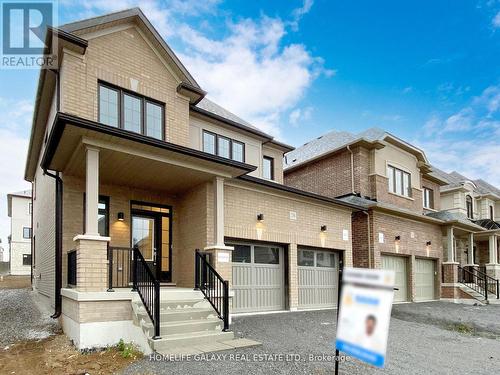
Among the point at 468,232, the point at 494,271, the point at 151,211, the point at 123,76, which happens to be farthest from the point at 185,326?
the point at 494,271

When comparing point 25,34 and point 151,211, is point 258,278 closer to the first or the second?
point 151,211

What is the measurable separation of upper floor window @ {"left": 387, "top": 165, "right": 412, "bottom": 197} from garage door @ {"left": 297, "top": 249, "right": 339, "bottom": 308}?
5.83 meters

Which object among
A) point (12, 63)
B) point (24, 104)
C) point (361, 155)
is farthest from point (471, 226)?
point (24, 104)

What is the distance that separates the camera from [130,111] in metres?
9.87

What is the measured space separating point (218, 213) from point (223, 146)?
172 inches

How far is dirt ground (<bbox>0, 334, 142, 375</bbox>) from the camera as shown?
5844 millimetres

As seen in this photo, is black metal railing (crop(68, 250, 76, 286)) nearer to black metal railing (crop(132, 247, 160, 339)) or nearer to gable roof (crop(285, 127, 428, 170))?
black metal railing (crop(132, 247, 160, 339))

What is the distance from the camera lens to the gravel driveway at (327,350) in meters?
5.73

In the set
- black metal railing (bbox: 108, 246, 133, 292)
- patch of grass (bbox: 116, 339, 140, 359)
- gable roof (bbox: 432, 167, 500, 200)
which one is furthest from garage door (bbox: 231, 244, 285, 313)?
gable roof (bbox: 432, 167, 500, 200)

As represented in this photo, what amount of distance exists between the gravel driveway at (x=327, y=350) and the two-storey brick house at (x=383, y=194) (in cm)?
435

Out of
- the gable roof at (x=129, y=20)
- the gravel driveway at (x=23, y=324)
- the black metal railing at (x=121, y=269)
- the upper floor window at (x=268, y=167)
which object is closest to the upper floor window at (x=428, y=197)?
the upper floor window at (x=268, y=167)

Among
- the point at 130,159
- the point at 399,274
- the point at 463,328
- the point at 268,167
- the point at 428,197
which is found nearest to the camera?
the point at 130,159

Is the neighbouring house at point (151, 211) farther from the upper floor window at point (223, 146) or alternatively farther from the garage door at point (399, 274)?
the garage door at point (399, 274)

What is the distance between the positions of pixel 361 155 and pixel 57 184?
12.3 meters
